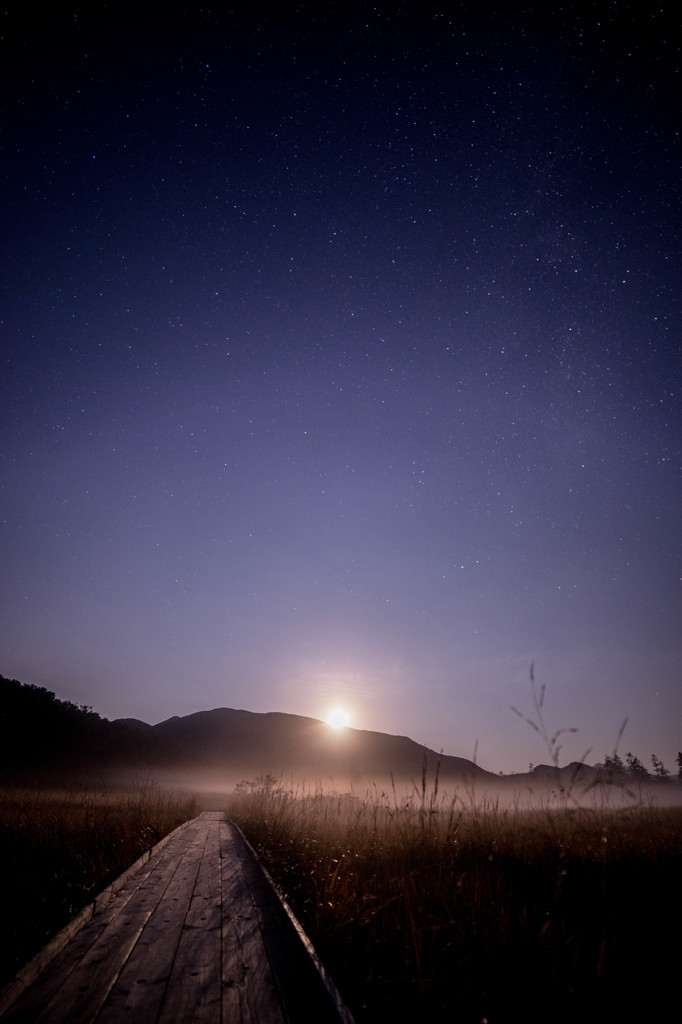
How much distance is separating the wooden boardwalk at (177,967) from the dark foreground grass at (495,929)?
0.20 metres

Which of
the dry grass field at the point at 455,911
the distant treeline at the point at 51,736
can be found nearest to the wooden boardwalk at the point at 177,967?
the dry grass field at the point at 455,911

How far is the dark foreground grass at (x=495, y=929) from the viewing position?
6.26ft

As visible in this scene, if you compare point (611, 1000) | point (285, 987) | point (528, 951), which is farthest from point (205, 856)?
point (611, 1000)

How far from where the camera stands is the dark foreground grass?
75.1 inches

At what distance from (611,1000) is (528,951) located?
416 mm

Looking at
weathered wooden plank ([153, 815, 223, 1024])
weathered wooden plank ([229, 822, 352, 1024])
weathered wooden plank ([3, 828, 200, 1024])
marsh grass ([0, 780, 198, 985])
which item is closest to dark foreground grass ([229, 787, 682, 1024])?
weathered wooden plank ([229, 822, 352, 1024])

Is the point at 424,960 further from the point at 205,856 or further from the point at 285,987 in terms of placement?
the point at 205,856

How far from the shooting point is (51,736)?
145 feet

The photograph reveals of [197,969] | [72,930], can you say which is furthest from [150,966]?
[72,930]

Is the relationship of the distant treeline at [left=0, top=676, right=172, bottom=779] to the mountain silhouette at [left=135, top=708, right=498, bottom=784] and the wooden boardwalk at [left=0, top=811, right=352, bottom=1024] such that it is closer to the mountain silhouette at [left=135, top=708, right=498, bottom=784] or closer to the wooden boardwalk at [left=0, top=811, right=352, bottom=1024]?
the wooden boardwalk at [left=0, top=811, right=352, bottom=1024]

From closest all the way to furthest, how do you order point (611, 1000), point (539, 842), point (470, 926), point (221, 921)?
point (611, 1000) < point (470, 926) < point (221, 921) < point (539, 842)

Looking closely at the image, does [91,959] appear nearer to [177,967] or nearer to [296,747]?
[177,967]

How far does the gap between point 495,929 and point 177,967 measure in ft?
6.03

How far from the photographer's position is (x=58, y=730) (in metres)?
45.6
